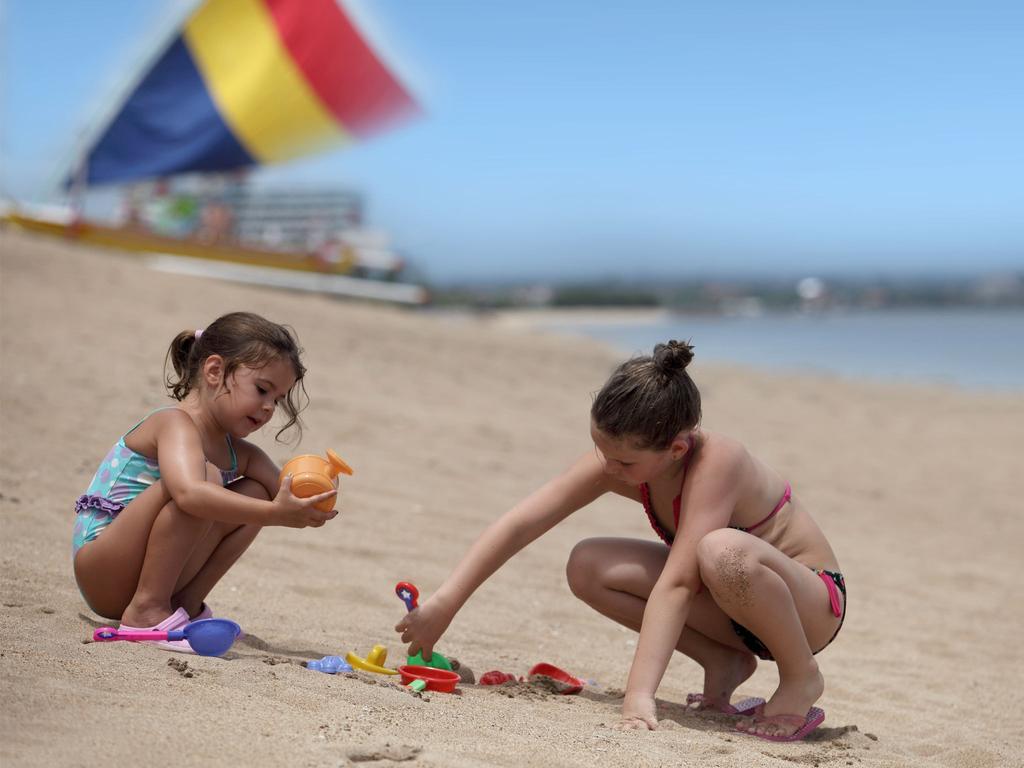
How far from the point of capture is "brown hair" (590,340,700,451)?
276cm

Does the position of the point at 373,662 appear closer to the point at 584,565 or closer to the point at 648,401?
the point at 584,565

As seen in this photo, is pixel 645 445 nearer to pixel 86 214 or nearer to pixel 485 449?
pixel 485 449

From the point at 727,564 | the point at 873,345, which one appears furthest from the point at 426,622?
the point at 873,345

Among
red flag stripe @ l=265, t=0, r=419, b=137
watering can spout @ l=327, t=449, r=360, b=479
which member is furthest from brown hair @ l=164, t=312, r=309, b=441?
red flag stripe @ l=265, t=0, r=419, b=137

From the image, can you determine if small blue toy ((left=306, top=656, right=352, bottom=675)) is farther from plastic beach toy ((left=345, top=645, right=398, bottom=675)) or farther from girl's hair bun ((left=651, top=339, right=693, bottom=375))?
girl's hair bun ((left=651, top=339, right=693, bottom=375))

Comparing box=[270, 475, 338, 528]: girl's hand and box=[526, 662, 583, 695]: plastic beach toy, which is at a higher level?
box=[270, 475, 338, 528]: girl's hand

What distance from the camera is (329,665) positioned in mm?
2871

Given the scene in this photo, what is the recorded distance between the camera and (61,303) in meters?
8.80

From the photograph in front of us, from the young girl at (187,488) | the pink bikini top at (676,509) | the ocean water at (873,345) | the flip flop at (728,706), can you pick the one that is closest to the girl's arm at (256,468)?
the young girl at (187,488)

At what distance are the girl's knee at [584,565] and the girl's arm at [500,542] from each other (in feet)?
0.44

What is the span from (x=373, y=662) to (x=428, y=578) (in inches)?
52.2

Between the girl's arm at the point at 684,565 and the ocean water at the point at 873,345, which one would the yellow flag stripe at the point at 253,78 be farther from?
the girl's arm at the point at 684,565

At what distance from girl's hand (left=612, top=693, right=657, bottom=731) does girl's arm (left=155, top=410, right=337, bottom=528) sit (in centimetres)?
83

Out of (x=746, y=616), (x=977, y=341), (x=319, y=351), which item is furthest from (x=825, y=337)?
(x=746, y=616)
